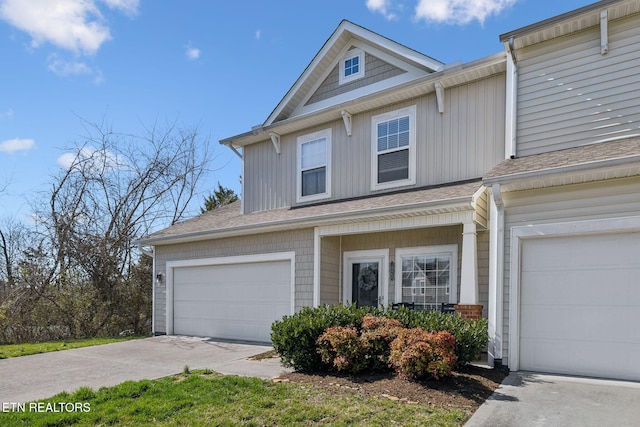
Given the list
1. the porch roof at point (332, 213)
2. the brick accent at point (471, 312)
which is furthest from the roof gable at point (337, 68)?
the brick accent at point (471, 312)

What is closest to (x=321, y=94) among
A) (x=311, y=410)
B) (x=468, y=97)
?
(x=468, y=97)

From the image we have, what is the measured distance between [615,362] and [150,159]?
15.3 meters

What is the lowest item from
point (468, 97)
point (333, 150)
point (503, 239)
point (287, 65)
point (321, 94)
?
point (503, 239)

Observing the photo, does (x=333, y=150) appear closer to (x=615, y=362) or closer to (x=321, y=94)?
(x=321, y=94)

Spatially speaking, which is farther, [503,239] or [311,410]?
[503,239]

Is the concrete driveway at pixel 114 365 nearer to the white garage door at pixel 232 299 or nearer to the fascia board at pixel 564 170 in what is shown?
the white garage door at pixel 232 299

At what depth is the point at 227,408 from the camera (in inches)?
189

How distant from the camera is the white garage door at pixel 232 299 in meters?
9.85

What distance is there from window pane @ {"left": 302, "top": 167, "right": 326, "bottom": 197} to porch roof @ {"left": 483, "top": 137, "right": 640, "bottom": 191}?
179 inches

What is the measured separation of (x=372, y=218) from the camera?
26.9 feet

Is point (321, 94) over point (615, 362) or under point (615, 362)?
over

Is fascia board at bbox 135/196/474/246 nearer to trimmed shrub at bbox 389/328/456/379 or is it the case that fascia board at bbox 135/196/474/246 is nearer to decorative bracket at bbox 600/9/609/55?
trimmed shrub at bbox 389/328/456/379

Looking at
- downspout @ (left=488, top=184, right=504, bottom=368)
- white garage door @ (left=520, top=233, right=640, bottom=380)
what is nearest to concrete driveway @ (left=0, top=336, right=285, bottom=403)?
downspout @ (left=488, top=184, right=504, bottom=368)

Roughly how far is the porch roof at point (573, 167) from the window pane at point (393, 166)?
259 cm
